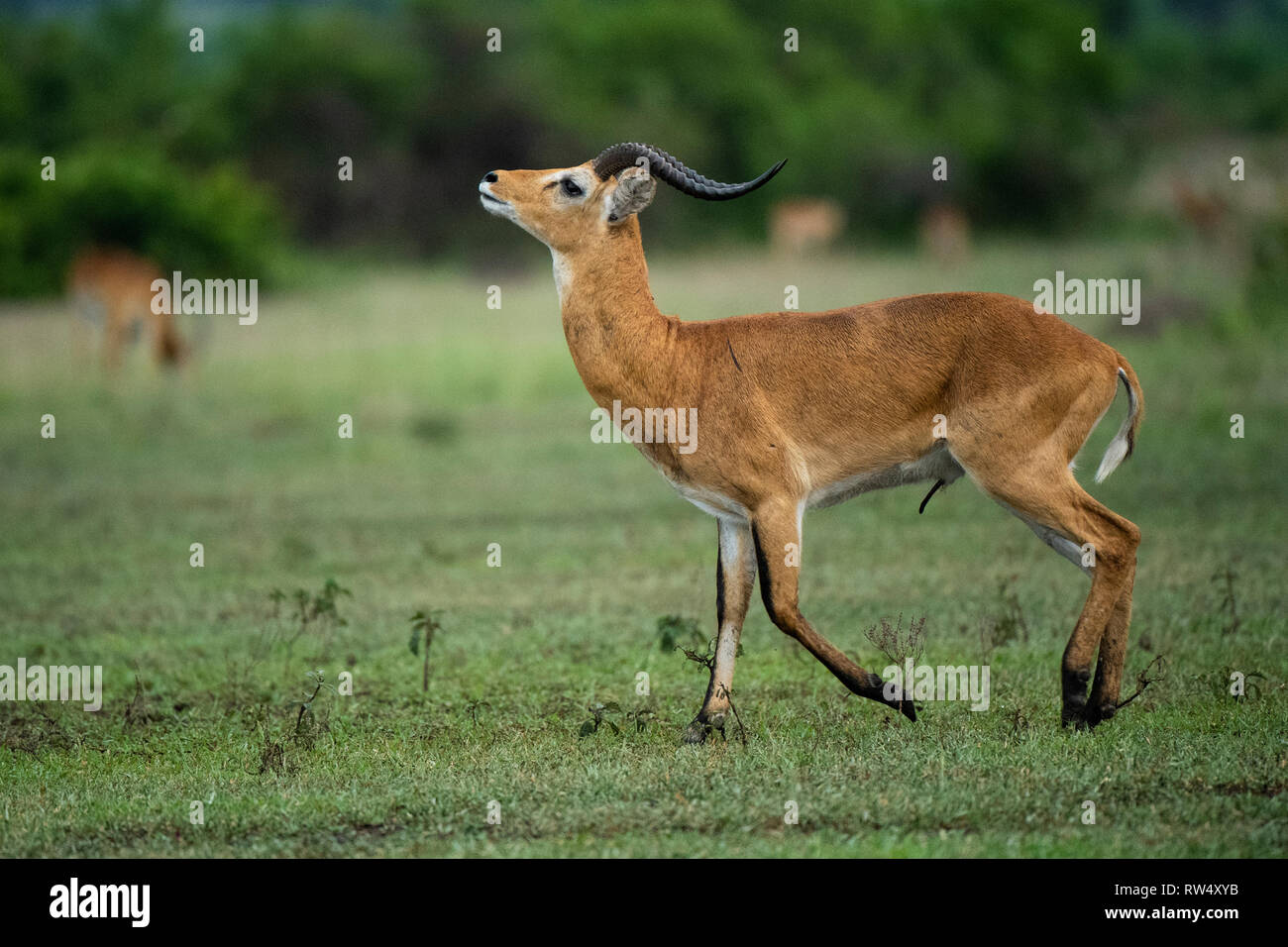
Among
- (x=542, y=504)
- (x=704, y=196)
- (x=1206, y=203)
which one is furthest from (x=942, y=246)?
(x=704, y=196)

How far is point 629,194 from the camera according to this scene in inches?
278

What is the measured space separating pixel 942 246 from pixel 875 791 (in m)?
23.7

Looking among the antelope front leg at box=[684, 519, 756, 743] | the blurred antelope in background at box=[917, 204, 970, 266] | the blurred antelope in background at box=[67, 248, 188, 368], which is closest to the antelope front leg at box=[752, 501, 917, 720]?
the antelope front leg at box=[684, 519, 756, 743]

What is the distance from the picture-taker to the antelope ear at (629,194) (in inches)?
276

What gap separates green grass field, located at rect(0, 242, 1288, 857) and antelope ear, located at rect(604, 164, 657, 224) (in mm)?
2184

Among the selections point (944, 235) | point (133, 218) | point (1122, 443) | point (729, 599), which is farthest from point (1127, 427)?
point (133, 218)

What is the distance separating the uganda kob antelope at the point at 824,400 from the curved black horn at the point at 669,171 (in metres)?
0.01

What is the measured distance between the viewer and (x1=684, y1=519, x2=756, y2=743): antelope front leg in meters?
7.17

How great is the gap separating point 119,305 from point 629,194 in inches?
664

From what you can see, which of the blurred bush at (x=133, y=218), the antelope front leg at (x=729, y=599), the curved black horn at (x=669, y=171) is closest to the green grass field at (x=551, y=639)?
the antelope front leg at (x=729, y=599)

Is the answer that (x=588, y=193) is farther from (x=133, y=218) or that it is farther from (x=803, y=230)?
(x=133, y=218)

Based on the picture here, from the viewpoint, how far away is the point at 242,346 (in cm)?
2383

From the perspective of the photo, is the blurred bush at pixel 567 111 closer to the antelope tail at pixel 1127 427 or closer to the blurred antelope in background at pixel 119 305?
the blurred antelope in background at pixel 119 305

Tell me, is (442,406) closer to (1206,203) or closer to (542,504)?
(542,504)
